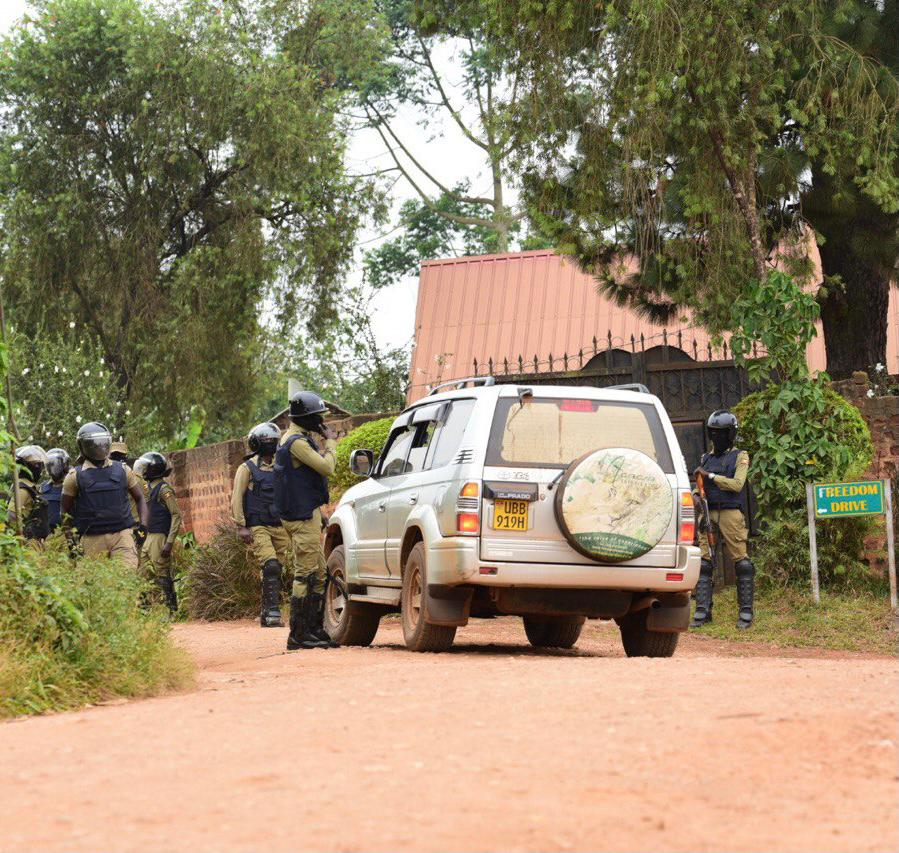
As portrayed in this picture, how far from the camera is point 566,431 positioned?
10648 mm

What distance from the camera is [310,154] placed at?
107 ft

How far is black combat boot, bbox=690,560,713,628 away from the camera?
1461 cm

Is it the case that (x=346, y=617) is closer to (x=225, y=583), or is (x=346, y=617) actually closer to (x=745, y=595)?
(x=745, y=595)

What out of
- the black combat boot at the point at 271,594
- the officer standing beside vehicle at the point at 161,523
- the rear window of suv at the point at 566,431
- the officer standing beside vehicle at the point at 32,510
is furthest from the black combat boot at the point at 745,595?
the officer standing beside vehicle at the point at 161,523

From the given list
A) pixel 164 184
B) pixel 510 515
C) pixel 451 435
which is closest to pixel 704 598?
pixel 451 435

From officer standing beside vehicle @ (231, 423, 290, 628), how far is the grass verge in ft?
13.6

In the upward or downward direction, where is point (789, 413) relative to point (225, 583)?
upward

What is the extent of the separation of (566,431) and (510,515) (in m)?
0.70

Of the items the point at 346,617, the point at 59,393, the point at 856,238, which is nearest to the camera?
the point at 346,617

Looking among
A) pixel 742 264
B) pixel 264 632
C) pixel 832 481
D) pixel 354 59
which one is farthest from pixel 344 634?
pixel 354 59

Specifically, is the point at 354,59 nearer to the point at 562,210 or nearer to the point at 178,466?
the point at 178,466

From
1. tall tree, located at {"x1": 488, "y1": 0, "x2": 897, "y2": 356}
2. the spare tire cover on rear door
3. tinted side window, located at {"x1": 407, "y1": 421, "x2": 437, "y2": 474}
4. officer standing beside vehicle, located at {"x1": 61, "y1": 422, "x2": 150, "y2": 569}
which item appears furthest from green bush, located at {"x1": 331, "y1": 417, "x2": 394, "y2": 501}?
the spare tire cover on rear door

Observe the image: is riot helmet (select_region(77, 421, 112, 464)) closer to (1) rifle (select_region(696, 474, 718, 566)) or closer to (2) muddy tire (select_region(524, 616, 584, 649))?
(2) muddy tire (select_region(524, 616, 584, 649))

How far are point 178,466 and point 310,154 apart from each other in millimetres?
10325
